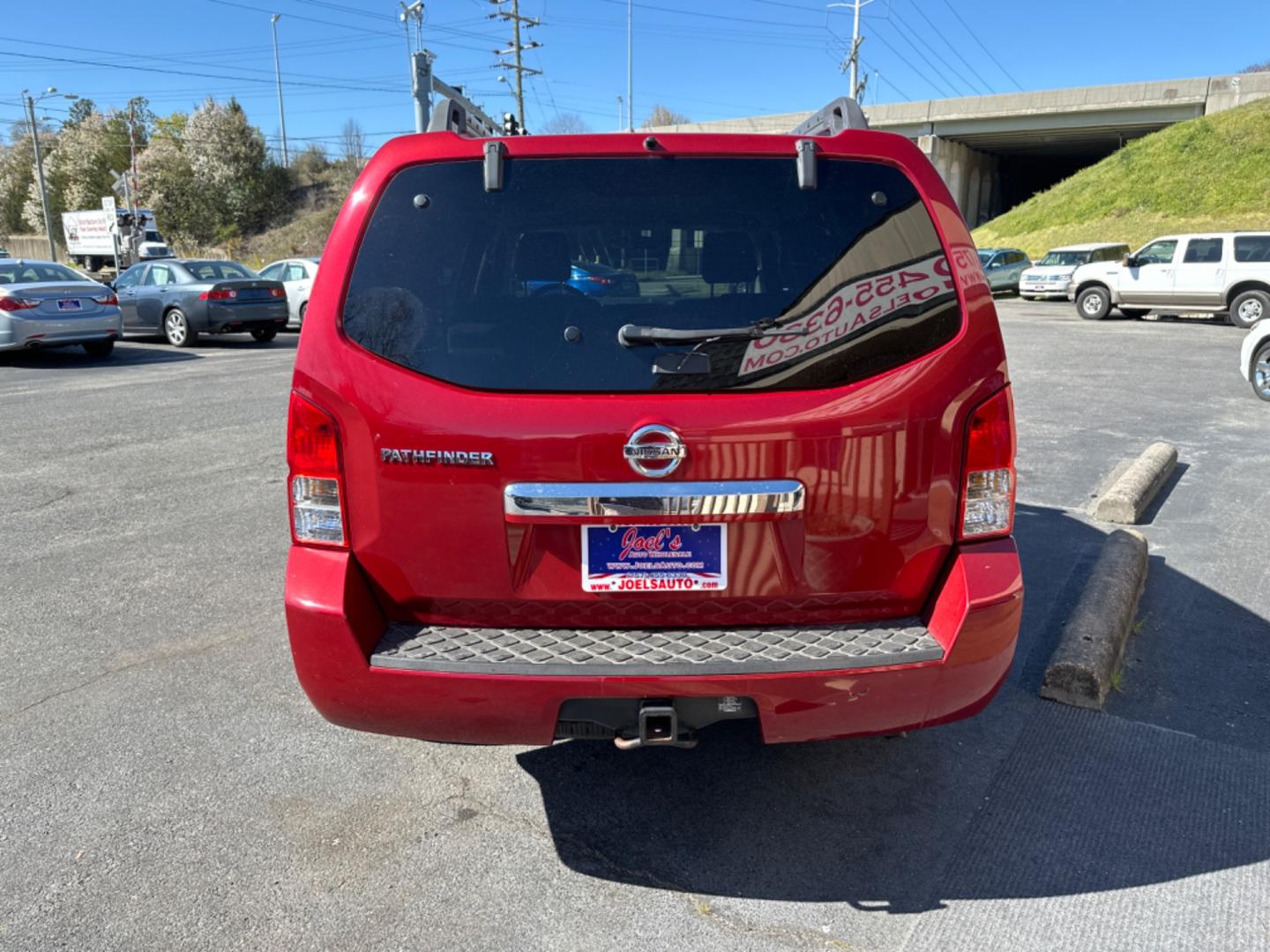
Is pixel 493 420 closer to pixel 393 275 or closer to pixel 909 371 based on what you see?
pixel 393 275

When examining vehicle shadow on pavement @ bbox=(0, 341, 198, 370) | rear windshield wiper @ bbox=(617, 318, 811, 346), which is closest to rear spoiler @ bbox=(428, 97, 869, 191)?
rear windshield wiper @ bbox=(617, 318, 811, 346)

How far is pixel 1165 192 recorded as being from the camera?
1558 inches

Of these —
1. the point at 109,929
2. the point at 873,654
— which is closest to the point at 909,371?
the point at 873,654

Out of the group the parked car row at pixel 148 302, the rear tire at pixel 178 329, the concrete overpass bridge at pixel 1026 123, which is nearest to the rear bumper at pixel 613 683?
the parked car row at pixel 148 302

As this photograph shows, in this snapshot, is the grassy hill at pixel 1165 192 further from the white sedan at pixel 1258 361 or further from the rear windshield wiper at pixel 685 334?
the rear windshield wiper at pixel 685 334

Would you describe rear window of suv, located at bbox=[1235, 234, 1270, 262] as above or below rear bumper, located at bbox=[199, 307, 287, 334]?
above

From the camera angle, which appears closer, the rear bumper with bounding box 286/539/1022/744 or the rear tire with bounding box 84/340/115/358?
the rear bumper with bounding box 286/539/1022/744

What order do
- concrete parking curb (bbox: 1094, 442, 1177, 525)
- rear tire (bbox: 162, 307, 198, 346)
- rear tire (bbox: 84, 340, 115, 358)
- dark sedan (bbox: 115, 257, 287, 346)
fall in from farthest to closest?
rear tire (bbox: 162, 307, 198, 346), dark sedan (bbox: 115, 257, 287, 346), rear tire (bbox: 84, 340, 115, 358), concrete parking curb (bbox: 1094, 442, 1177, 525)

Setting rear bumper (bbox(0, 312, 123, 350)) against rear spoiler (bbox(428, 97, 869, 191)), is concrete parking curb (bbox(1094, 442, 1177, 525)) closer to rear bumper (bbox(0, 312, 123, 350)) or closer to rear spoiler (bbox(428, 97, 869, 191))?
rear spoiler (bbox(428, 97, 869, 191))

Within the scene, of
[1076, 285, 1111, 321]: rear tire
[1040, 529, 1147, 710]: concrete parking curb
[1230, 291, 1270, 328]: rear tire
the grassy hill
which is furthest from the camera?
the grassy hill

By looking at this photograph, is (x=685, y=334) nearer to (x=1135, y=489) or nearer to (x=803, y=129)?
(x=803, y=129)

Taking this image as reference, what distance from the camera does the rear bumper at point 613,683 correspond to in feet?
7.74

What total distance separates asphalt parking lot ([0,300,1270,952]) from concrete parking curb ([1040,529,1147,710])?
10 cm

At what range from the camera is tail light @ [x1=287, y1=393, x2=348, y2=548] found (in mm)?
2482
